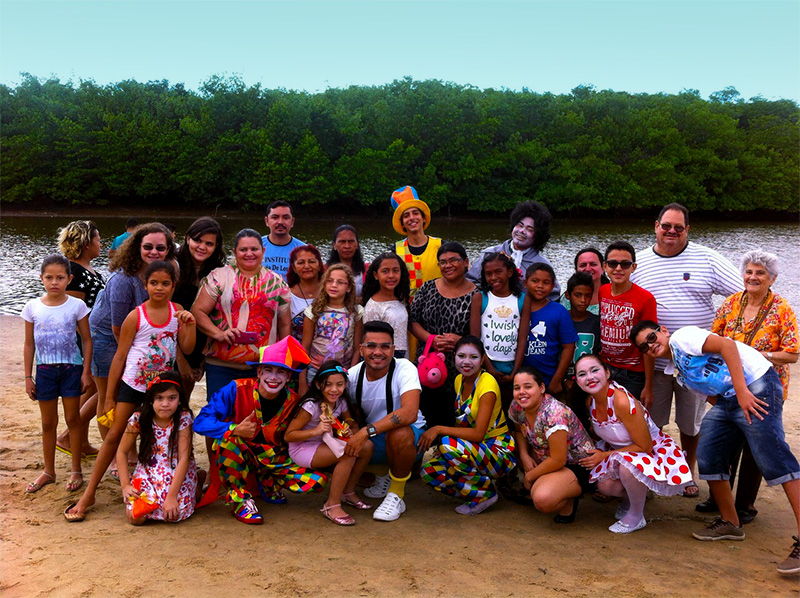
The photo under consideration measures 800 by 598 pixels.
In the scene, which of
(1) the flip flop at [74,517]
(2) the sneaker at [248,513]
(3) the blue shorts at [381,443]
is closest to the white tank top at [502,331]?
(3) the blue shorts at [381,443]

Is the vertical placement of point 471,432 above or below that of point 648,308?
below

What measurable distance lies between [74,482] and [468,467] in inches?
112

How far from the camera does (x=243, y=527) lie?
14.1ft

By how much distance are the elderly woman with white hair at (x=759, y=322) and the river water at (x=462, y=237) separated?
14414mm

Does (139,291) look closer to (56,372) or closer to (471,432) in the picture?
(56,372)

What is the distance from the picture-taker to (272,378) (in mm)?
4469

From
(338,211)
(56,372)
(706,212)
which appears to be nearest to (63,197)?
(338,211)

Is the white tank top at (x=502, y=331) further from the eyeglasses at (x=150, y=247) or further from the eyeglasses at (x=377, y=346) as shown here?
the eyeglasses at (x=150, y=247)

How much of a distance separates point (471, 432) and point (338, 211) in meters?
42.4

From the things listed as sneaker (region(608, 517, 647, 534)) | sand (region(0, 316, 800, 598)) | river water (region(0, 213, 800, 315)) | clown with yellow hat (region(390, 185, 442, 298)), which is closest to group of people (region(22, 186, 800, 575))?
sneaker (region(608, 517, 647, 534))

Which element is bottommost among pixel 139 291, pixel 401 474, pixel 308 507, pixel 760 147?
pixel 308 507

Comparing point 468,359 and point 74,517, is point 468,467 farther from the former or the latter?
point 74,517

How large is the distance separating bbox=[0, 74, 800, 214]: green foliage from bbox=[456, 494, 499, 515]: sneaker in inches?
1589

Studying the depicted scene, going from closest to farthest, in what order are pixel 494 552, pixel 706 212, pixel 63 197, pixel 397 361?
1. pixel 494 552
2. pixel 397 361
3. pixel 63 197
4. pixel 706 212
